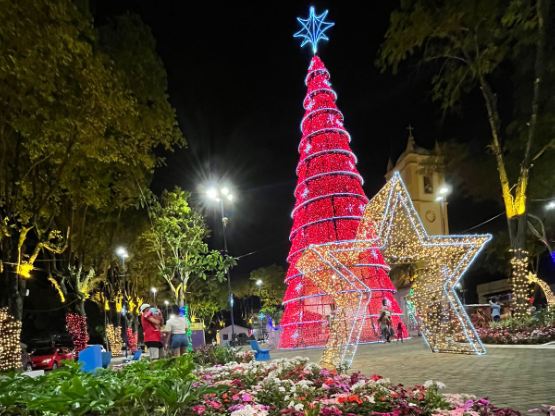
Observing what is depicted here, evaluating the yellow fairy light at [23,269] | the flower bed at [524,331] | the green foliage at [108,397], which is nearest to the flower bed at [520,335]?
the flower bed at [524,331]

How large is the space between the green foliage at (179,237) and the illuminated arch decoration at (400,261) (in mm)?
13348

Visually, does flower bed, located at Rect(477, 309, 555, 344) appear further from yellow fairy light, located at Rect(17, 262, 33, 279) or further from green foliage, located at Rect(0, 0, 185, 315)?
yellow fairy light, located at Rect(17, 262, 33, 279)

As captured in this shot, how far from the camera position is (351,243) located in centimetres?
1029

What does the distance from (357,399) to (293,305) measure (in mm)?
15661

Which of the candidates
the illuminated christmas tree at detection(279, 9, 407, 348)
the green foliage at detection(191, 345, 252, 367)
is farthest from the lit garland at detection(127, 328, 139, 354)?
the green foliage at detection(191, 345, 252, 367)

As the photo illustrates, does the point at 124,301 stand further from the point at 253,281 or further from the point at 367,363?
the point at 367,363

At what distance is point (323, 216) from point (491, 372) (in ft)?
39.7

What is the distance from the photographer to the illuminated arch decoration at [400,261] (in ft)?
33.3

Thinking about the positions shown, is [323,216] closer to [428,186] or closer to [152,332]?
[152,332]

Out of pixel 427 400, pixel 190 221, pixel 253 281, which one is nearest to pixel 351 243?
pixel 427 400

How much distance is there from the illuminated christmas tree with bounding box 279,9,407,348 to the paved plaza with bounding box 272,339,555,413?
686 centimetres

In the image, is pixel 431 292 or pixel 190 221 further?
pixel 190 221

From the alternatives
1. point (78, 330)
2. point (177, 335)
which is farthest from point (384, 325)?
point (78, 330)

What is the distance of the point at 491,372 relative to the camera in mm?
7656
